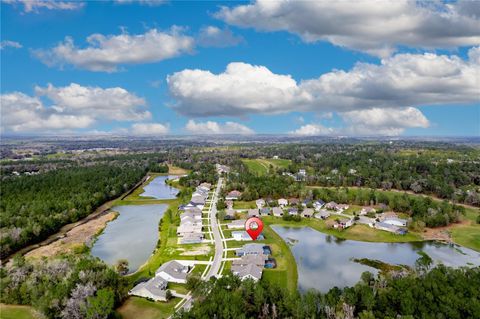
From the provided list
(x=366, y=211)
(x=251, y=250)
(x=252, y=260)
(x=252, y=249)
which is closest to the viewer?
(x=252, y=260)

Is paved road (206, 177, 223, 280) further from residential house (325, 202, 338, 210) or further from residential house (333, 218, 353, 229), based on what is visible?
residential house (325, 202, 338, 210)

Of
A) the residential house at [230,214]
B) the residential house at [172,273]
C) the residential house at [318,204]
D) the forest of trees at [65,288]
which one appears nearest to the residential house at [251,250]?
the residential house at [172,273]

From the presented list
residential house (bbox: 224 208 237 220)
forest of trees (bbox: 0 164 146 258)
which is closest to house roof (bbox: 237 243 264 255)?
residential house (bbox: 224 208 237 220)

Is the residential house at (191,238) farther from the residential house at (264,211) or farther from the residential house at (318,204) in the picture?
the residential house at (318,204)

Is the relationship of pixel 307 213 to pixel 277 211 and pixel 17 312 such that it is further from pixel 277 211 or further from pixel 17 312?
pixel 17 312

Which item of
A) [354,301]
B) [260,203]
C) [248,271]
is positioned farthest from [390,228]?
[354,301]

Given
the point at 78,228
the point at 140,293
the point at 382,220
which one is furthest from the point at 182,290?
the point at 382,220
